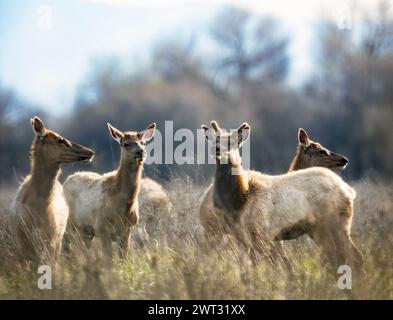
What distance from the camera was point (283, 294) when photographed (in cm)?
A: 897

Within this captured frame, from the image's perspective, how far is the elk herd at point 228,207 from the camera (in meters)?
10.6

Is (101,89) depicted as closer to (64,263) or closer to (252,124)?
(252,124)

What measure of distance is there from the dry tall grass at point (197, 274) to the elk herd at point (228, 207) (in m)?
0.25

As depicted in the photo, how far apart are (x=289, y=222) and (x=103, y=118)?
1971 centimetres

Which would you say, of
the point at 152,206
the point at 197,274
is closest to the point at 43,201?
the point at 197,274

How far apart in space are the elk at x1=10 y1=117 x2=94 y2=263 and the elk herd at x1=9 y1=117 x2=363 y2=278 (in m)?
0.01

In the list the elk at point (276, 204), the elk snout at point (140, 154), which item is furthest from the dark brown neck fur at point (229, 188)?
the elk snout at point (140, 154)

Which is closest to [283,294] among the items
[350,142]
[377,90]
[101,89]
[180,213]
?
[180,213]

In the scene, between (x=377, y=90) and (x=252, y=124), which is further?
(x=252, y=124)

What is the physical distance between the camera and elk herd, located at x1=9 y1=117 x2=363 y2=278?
10.6 meters

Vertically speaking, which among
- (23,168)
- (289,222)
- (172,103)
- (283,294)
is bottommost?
(283,294)

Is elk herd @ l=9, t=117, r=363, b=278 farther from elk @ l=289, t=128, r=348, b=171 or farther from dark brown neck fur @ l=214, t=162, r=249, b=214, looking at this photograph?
elk @ l=289, t=128, r=348, b=171

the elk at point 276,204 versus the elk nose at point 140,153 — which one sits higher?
the elk nose at point 140,153

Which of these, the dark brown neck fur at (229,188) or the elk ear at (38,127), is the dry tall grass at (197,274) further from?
the elk ear at (38,127)
